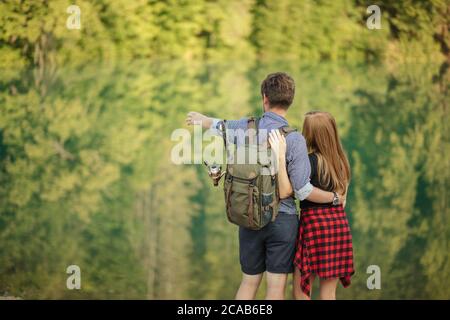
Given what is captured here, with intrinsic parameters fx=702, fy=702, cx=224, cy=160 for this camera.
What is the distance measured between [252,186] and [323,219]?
31 cm

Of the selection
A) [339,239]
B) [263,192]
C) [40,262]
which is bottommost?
[40,262]

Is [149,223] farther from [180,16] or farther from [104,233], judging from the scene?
[180,16]

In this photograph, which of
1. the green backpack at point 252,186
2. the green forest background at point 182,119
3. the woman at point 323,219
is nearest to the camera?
the green backpack at point 252,186

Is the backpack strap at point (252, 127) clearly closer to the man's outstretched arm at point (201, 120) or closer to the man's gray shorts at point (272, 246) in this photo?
the man's outstretched arm at point (201, 120)

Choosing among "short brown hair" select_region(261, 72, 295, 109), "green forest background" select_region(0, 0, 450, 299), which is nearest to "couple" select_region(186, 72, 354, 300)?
"short brown hair" select_region(261, 72, 295, 109)

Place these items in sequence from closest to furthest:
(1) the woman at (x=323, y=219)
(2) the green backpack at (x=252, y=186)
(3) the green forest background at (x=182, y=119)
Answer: (2) the green backpack at (x=252, y=186), (1) the woman at (x=323, y=219), (3) the green forest background at (x=182, y=119)

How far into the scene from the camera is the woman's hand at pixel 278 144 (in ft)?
7.03

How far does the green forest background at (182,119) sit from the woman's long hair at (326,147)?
1.37 meters

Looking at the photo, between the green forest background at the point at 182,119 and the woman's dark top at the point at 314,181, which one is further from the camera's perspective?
the green forest background at the point at 182,119

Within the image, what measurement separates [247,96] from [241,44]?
42cm

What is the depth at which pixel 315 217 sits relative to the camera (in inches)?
90.0

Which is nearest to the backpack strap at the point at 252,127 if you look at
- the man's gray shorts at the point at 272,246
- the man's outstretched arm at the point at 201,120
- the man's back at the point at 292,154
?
the man's back at the point at 292,154

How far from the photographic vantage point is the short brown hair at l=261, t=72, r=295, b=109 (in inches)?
84.7

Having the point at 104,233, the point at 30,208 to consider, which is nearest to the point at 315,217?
the point at 104,233
